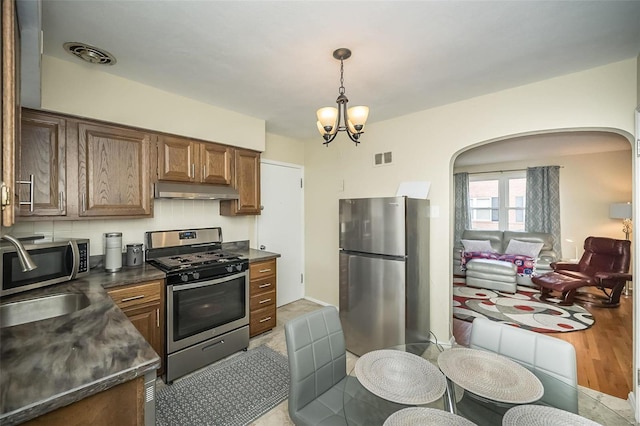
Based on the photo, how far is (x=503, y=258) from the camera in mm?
5207

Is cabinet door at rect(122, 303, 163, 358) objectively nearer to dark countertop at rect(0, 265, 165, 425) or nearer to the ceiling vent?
dark countertop at rect(0, 265, 165, 425)

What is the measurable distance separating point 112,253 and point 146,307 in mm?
557

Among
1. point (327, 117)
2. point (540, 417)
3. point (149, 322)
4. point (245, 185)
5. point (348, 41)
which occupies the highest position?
point (348, 41)

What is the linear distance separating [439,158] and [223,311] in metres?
2.64

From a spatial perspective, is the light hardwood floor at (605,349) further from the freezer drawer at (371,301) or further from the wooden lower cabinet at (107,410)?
the wooden lower cabinet at (107,410)

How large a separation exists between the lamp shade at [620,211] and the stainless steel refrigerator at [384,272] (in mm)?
4232

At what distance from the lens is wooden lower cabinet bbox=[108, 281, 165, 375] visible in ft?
6.66

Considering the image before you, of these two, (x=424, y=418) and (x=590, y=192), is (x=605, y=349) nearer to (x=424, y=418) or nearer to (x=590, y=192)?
(x=424, y=418)

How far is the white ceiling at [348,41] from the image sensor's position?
1505 millimetres

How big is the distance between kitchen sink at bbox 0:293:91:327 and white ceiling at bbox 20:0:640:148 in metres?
1.61

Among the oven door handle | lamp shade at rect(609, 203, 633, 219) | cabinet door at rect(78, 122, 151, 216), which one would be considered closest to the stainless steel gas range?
the oven door handle

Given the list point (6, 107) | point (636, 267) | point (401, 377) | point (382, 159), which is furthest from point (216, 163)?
point (636, 267)

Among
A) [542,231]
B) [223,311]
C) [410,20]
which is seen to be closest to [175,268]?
[223,311]

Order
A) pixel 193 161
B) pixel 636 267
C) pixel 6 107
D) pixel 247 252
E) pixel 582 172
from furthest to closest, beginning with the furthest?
pixel 582 172
pixel 247 252
pixel 193 161
pixel 636 267
pixel 6 107
